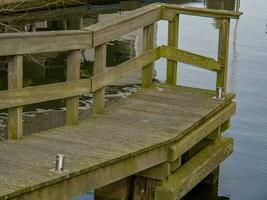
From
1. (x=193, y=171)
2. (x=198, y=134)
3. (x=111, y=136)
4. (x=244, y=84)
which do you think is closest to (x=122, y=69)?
(x=198, y=134)

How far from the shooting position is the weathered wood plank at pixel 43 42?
7020mm

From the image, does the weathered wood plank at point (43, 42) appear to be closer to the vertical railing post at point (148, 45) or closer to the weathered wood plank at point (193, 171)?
the weathered wood plank at point (193, 171)

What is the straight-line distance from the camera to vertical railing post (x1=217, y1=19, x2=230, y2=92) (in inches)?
394

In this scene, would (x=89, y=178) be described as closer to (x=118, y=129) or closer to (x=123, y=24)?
(x=118, y=129)

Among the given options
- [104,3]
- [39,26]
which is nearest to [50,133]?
[39,26]

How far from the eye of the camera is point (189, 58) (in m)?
10.2

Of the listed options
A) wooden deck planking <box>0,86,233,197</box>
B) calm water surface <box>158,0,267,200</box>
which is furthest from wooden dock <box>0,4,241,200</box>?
calm water surface <box>158,0,267,200</box>

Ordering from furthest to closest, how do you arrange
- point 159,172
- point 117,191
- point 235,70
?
point 235,70, point 117,191, point 159,172

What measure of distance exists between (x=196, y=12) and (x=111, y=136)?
109 inches

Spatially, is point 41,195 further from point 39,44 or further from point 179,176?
point 179,176

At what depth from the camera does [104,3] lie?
37.4 metres

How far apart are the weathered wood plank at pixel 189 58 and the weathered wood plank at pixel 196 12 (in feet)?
1.41

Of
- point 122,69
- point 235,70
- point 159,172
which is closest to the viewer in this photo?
point 159,172

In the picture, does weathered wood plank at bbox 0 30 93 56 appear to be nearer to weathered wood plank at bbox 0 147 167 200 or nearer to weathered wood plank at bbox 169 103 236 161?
weathered wood plank at bbox 0 147 167 200
